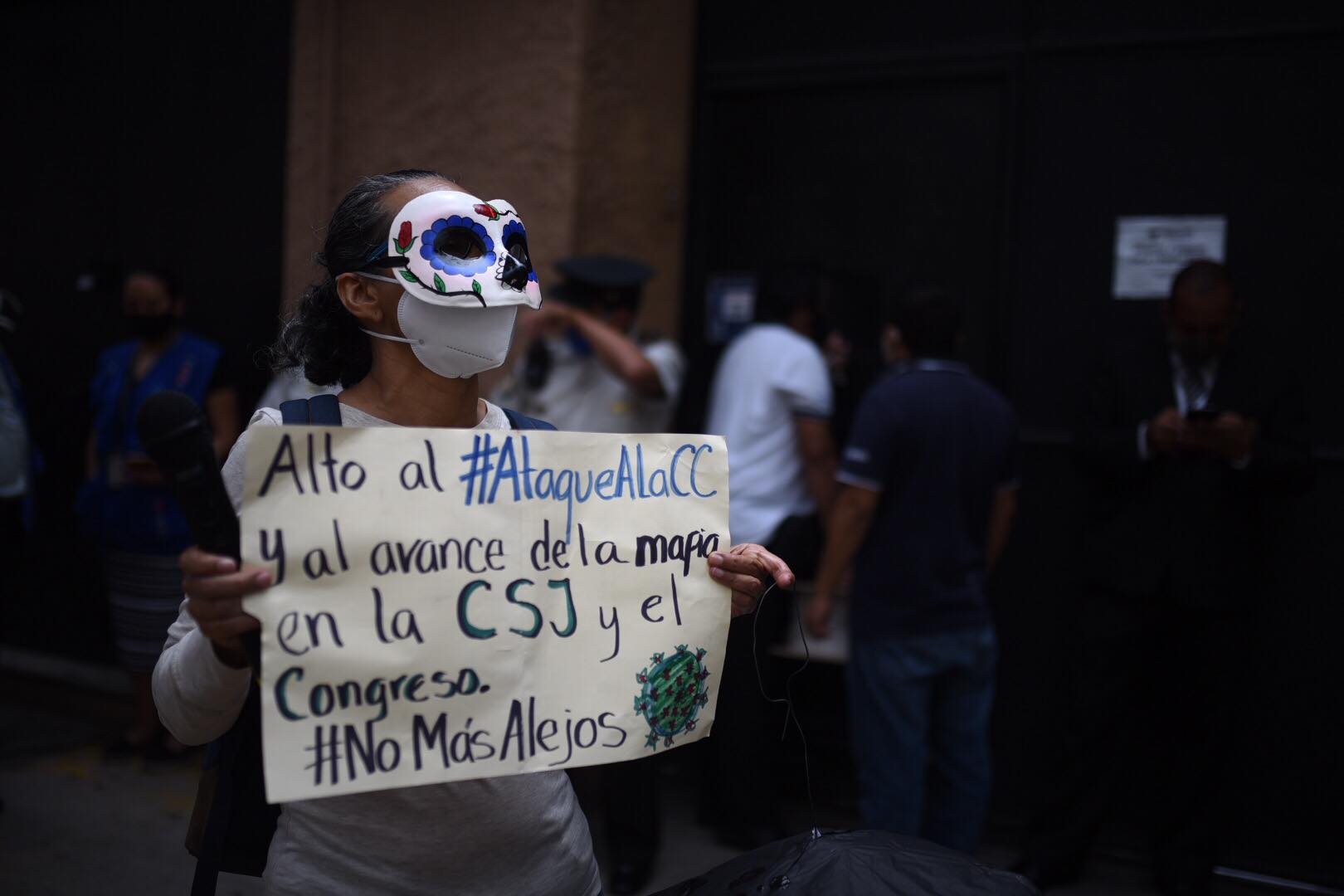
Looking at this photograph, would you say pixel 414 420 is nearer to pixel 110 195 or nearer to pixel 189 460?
pixel 189 460

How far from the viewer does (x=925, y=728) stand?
3730mm

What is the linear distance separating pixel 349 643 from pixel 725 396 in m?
3.02

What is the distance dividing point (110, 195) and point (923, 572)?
16.4ft

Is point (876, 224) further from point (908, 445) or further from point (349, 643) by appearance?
point (349, 643)

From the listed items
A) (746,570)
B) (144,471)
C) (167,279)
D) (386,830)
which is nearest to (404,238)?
(746,570)

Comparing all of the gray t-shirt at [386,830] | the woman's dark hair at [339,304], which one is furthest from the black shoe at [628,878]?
the woman's dark hair at [339,304]

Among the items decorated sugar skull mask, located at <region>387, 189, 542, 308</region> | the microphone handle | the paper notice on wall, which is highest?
the paper notice on wall

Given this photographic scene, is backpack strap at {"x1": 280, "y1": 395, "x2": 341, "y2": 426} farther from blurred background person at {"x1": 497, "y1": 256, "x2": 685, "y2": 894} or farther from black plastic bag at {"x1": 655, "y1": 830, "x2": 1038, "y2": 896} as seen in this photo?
blurred background person at {"x1": 497, "y1": 256, "x2": 685, "y2": 894}

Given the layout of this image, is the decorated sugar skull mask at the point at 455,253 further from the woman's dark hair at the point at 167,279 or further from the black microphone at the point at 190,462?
the woman's dark hair at the point at 167,279

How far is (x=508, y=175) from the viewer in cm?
482

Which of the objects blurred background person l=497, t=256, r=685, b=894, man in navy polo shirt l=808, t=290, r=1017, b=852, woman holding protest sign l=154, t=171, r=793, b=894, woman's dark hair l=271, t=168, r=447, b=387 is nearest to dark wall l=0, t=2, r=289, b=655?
blurred background person l=497, t=256, r=685, b=894

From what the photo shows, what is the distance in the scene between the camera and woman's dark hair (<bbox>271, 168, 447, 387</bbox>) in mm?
1859

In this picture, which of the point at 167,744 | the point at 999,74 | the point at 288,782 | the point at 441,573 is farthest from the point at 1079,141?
the point at 167,744

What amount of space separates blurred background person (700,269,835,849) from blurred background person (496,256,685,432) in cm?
31
